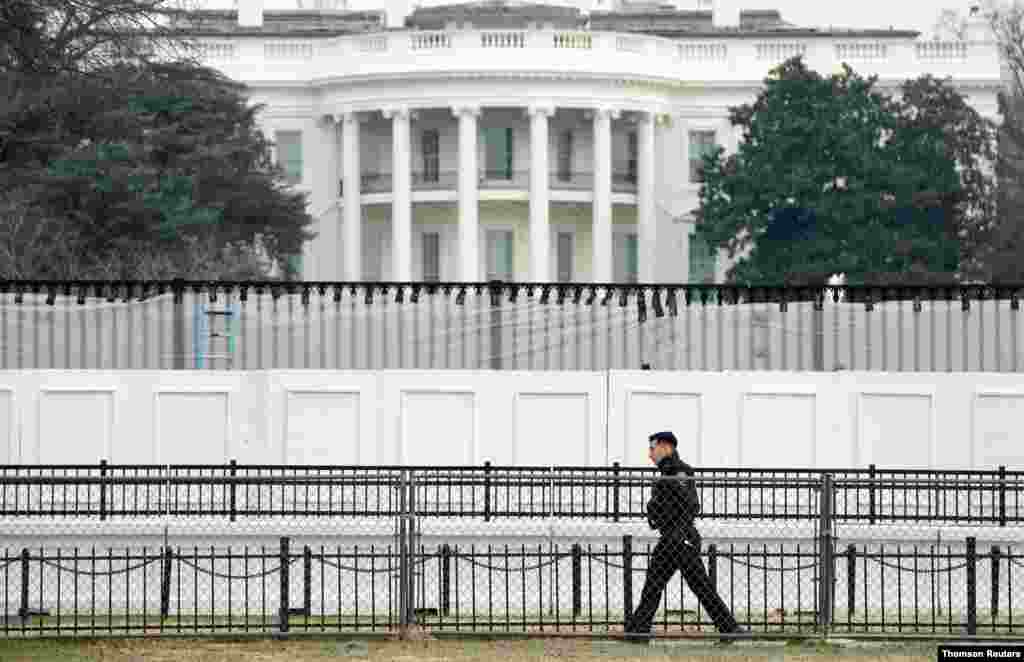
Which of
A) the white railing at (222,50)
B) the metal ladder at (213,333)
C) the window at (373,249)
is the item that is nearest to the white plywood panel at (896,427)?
the metal ladder at (213,333)

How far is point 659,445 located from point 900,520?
2950 millimetres

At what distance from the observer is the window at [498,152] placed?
4988 inches

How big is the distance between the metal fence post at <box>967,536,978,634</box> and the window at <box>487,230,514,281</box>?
3665 inches

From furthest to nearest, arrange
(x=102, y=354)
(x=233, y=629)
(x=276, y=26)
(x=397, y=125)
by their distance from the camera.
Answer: (x=276, y=26) → (x=397, y=125) → (x=102, y=354) → (x=233, y=629)

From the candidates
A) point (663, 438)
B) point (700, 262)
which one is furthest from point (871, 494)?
point (700, 262)

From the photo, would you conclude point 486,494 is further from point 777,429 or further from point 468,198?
point 468,198

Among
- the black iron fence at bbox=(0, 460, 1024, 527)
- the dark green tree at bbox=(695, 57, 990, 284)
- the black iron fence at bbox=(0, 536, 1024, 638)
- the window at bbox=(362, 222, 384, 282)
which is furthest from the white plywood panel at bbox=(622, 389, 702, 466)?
the window at bbox=(362, 222, 384, 282)

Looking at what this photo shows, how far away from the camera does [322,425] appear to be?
35.1 metres

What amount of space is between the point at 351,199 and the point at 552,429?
3549 inches

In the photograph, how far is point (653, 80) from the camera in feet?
418

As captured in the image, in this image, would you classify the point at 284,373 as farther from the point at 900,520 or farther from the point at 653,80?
the point at 653,80

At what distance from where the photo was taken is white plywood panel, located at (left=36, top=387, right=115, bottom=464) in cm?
3494

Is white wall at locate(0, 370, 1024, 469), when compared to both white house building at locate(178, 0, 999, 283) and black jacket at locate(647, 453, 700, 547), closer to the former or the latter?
black jacket at locate(647, 453, 700, 547)

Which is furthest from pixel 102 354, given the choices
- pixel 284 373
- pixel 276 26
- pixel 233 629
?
pixel 276 26
